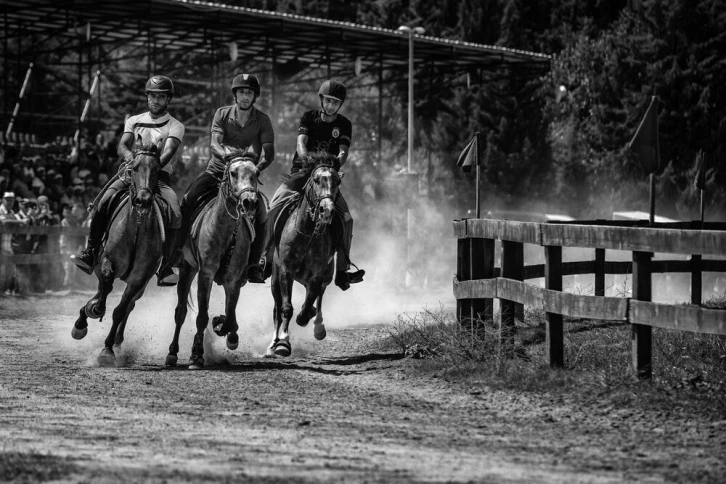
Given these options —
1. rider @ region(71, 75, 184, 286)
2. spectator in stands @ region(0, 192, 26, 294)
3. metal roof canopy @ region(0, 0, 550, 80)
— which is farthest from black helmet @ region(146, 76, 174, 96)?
metal roof canopy @ region(0, 0, 550, 80)

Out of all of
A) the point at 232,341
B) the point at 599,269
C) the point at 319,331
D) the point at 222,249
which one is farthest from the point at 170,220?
the point at 599,269

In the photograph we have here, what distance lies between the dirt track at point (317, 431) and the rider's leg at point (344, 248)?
6.65 ft

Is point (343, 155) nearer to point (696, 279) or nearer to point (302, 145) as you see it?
point (302, 145)

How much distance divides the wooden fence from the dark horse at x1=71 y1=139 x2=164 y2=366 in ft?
10.4

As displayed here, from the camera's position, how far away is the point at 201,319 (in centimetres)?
1350

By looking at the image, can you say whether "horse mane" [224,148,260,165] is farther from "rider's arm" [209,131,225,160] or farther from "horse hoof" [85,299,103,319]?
"horse hoof" [85,299,103,319]

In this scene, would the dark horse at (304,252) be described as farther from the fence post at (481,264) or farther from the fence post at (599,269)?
the fence post at (599,269)

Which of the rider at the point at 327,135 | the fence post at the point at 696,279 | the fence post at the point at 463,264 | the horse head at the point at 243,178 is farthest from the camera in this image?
the fence post at the point at 696,279

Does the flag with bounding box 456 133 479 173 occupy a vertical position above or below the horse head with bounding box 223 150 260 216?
above

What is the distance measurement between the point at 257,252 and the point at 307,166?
122 cm

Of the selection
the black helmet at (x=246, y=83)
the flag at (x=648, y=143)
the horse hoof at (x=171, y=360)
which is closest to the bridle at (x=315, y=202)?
the black helmet at (x=246, y=83)

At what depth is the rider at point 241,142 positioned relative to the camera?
13.9 meters

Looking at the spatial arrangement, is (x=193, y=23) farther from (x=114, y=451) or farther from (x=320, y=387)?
(x=114, y=451)

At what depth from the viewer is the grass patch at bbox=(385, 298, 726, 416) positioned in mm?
9711
